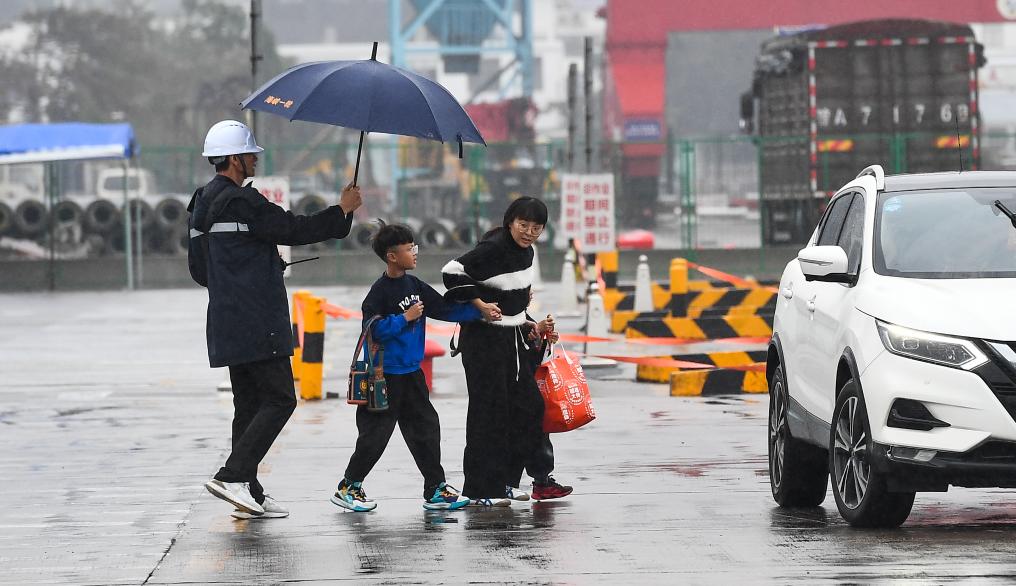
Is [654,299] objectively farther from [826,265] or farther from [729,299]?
[826,265]

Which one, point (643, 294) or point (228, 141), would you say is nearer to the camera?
point (228, 141)

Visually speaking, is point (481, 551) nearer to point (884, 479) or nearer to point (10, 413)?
point (884, 479)

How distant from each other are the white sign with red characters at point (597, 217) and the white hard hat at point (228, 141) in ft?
45.4

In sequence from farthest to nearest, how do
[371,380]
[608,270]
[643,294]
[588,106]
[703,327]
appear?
[588,106] → [608,270] → [643,294] → [703,327] → [371,380]

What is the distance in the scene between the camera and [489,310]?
29.7 feet

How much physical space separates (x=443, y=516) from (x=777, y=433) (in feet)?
5.73

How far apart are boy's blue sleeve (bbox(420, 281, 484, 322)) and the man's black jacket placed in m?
0.58

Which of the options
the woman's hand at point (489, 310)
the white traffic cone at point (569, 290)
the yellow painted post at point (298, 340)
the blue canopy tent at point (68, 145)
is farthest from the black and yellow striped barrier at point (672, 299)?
the blue canopy tent at point (68, 145)

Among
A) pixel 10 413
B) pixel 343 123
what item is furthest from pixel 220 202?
pixel 10 413

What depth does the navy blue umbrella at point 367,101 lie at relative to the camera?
895 cm

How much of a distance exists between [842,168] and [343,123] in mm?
26500

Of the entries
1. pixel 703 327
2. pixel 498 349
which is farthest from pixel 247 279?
pixel 703 327

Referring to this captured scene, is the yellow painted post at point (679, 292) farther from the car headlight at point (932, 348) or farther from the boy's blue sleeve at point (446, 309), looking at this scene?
the car headlight at point (932, 348)

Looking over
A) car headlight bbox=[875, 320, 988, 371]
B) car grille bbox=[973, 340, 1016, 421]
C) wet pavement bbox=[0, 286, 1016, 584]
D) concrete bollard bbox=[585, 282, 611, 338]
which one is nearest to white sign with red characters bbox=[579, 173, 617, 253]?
concrete bollard bbox=[585, 282, 611, 338]
